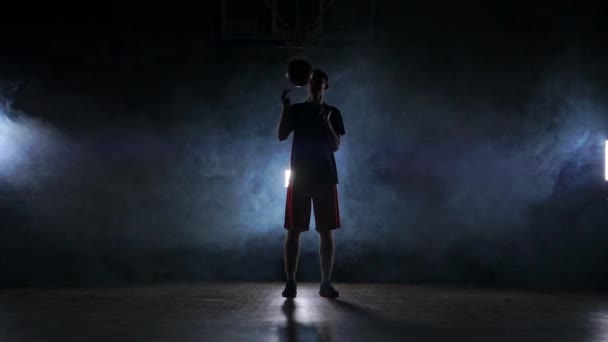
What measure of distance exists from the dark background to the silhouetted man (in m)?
1.38

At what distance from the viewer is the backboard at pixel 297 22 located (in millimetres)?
4859

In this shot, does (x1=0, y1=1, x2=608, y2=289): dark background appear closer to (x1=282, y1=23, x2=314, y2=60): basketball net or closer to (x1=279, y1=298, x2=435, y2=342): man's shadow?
(x1=282, y1=23, x2=314, y2=60): basketball net

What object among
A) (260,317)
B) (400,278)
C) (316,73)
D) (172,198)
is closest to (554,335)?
(260,317)

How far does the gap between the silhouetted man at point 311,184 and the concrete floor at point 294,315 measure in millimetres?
213

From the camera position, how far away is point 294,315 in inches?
105

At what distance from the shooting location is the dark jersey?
3.64 m

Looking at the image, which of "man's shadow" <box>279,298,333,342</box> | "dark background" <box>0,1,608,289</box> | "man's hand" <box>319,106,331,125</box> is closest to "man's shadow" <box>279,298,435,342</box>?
"man's shadow" <box>279,298,333,342</box>

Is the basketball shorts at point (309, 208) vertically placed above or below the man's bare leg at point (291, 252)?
above

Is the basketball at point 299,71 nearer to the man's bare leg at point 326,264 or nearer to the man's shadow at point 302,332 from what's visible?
the man's bare leg at point 326,264

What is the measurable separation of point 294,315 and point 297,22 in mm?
2815

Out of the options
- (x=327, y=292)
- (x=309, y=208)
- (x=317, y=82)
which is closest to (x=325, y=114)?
(x=317, y=82)

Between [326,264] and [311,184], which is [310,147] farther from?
[326,264]

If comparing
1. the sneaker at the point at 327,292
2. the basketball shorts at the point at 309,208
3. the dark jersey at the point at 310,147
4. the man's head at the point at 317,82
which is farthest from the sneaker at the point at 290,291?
the man's head at the point at 317,82

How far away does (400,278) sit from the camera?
16.3 ft
